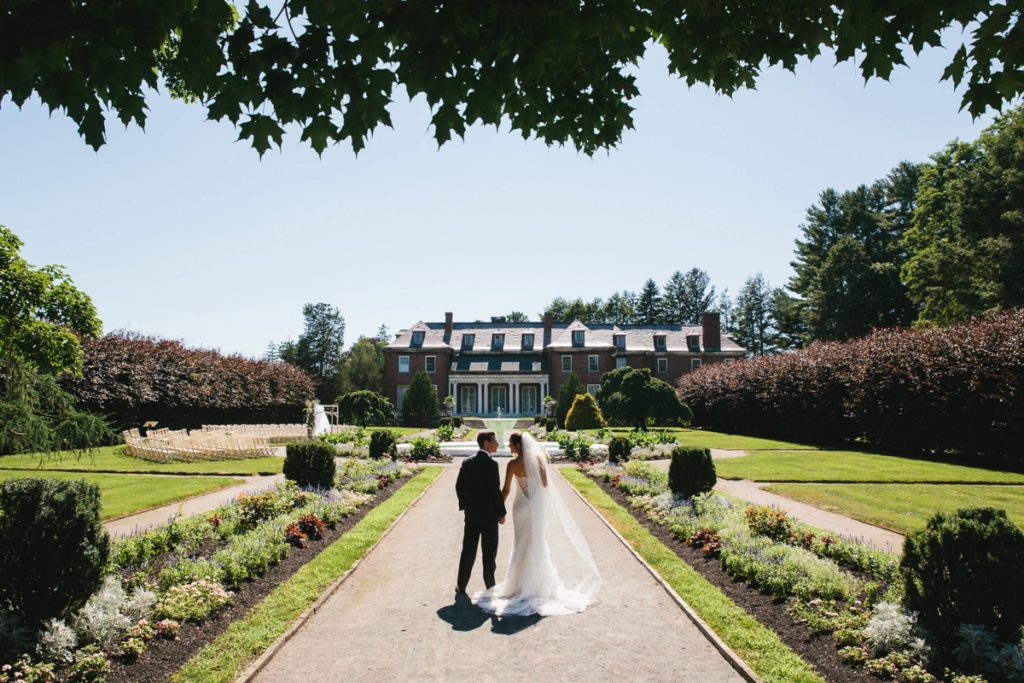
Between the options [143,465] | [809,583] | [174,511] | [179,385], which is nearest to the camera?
[809,583]

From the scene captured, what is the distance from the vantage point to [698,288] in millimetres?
97688

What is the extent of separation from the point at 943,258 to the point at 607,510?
37434mm

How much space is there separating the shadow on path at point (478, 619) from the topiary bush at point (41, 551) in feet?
11.7

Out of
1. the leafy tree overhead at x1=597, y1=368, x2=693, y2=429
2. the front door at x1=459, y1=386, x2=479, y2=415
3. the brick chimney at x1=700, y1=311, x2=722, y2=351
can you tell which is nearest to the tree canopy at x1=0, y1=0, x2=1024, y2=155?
the leafy tree overhead at x1=597, y1=368, x2=693, y2=429

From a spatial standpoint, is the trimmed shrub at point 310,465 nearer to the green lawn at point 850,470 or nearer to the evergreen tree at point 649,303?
the green lawn at point 850,470

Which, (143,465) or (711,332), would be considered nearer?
(143,465)

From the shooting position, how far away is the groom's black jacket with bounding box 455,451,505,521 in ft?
25.8

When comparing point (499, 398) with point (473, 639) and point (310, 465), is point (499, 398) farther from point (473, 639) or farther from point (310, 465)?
point (473, 639)

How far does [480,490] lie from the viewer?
785 cm

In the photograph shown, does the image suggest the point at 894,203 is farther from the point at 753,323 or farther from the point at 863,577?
the point at 863,577

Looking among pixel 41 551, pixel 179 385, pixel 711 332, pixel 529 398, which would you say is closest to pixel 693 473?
pixel 41 551

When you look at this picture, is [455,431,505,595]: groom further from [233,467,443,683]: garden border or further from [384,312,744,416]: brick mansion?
[384,312,744,416]: brick mansion

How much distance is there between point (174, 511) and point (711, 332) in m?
54.7

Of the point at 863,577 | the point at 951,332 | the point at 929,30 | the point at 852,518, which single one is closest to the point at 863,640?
the point at 863,577
